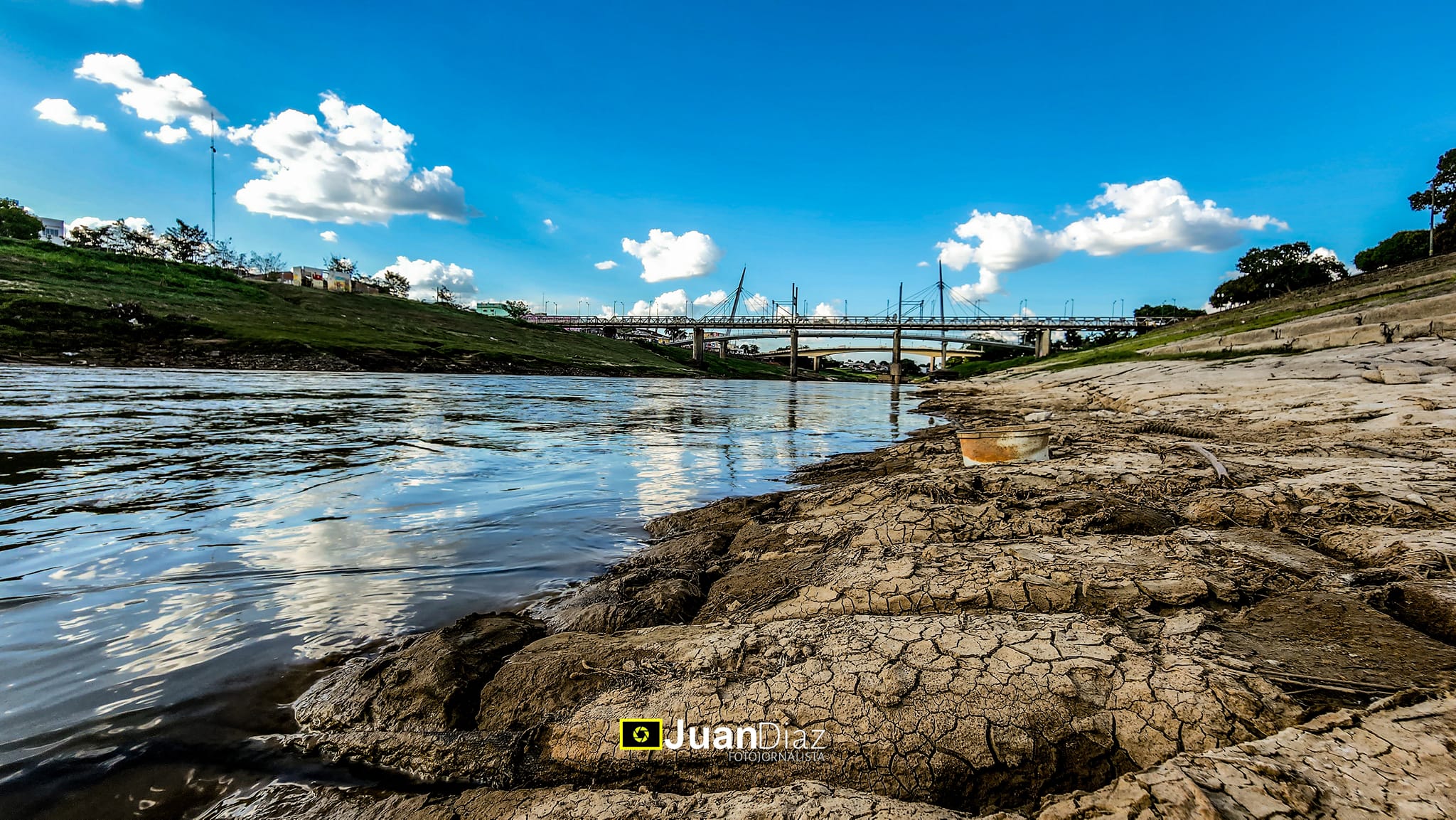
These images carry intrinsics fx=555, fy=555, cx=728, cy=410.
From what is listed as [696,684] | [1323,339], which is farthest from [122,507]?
[1323,339]

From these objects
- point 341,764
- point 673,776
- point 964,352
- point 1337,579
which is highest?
point 964,352

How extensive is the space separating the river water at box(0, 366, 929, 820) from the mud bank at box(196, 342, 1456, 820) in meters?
0.66

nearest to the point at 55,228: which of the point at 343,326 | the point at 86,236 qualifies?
the point at 86,236

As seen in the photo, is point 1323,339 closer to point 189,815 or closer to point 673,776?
point 673,776

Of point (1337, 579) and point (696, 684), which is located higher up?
point (1337, 579)

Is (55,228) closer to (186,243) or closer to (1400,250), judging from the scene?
(186,243)

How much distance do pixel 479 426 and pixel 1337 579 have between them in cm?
1864

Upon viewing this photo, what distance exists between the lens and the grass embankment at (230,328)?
155 ft

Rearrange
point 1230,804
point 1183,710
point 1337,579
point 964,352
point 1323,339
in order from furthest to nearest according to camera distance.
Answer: point 964,352, point 1323,339, point 1337,579, point 1183,710, point 1230,804

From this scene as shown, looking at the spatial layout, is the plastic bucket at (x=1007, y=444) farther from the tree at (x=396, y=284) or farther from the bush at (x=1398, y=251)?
the tree at (x=396, y=284)

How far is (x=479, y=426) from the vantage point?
1788 centimetres

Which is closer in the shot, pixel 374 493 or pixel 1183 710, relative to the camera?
pixel 1183 710

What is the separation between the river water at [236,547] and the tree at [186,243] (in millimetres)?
144897

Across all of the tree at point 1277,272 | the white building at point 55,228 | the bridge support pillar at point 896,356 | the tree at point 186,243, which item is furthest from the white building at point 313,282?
the tree at point 1277,272
